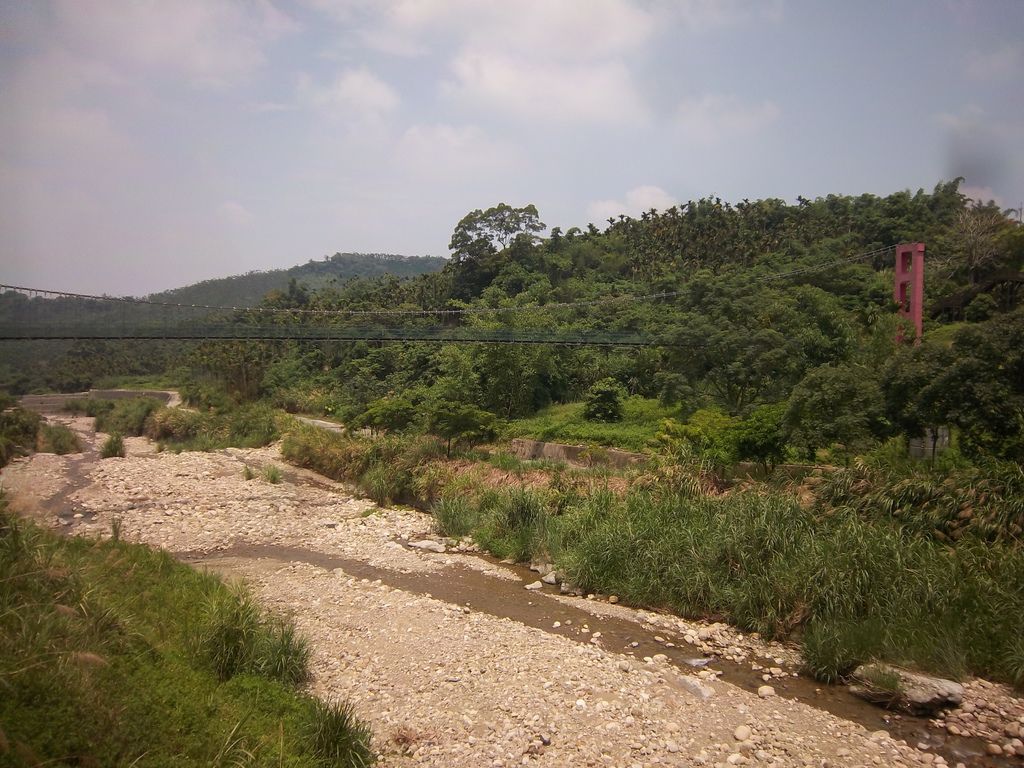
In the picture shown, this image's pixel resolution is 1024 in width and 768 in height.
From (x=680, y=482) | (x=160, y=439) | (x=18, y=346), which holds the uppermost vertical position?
(x=18, y=346)

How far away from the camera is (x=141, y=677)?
4285 millimetres

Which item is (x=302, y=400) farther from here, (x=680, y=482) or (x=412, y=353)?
(x=680, y=482)

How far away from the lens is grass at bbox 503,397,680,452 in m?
14.2

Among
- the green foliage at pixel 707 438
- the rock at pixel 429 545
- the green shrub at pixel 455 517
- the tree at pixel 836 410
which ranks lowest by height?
the rock at pixel 429 545

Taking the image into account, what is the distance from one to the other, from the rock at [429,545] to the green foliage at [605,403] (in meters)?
6.91

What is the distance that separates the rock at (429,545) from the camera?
1024 centimetres

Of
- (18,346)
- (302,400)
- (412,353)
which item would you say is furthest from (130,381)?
(18,346)

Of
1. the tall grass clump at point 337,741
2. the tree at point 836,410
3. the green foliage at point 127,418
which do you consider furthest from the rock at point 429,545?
the green foliage at point 127,418

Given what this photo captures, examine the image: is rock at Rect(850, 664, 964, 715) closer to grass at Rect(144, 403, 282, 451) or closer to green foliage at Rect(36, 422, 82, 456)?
grass at Rect(144, 403, 282, 451)

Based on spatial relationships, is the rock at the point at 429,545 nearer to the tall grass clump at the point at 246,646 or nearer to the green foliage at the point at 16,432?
the tall grass clump at the point at 246,646

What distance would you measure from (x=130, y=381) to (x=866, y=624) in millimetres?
31898

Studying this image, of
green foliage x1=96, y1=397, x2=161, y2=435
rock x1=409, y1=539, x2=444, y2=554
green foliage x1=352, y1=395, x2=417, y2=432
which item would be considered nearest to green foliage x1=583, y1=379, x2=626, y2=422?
green foliage x1=352, y1=395, x2=417, y2=432

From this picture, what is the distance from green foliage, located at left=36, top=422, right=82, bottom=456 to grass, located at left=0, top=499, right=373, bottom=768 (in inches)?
529

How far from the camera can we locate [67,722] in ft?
11.0
